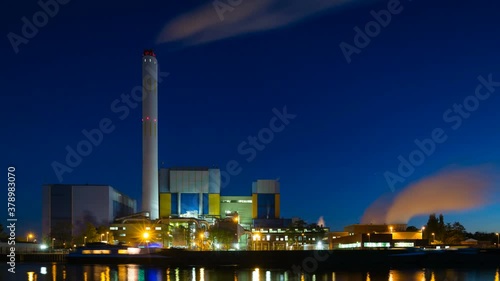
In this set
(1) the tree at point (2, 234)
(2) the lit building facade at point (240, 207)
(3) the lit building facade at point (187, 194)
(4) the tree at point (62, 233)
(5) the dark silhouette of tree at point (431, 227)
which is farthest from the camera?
(2) the lit building facade at point (240, 207)

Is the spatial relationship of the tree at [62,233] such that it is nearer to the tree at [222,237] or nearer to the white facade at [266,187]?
the tree at [222,237]

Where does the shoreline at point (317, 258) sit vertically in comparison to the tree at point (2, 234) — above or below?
below

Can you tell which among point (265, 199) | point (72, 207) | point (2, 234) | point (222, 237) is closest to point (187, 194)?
point (265, 199)

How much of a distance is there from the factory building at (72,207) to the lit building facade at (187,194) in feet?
66.7

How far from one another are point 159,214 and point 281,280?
76.5 metres

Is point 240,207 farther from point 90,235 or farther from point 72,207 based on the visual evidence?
point 90,235

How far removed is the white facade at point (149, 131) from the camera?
102312 millimetres

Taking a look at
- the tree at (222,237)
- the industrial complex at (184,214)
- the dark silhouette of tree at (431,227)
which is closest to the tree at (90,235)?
the industrial complex at (184,214)

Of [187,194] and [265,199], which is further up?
[187,194]

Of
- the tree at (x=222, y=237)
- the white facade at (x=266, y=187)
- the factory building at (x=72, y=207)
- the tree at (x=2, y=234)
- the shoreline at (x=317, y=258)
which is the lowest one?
the shoreline at (x=317, y=258)

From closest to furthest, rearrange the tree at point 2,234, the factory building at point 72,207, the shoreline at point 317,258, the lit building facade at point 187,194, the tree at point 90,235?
the shoreline at point 317,258 < the tree at point 90,235 < the tree at point 2,234 < the factory building at point 72,207 < the lit building facade at point 187,194

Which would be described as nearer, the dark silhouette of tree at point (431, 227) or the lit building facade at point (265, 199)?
the dark silhouette of tree at point (431, 227)

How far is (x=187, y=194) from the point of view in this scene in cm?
11800

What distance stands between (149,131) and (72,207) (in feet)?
59.5
